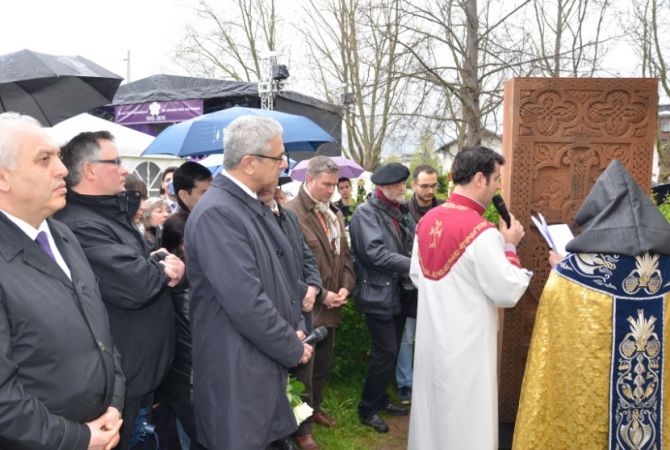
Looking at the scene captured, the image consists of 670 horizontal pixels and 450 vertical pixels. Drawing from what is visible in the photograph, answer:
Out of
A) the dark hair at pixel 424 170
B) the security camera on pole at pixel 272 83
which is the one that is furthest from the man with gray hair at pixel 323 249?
the security camera on pole at pixel 272 83

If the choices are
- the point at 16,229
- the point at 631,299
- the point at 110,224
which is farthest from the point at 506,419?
the point at 16,229

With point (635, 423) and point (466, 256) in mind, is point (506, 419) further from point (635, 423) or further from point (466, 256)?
point (466, 256)

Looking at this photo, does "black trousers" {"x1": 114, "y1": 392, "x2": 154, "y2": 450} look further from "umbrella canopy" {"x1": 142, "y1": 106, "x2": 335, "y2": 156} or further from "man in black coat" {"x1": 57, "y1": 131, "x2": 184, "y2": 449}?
"umbrella canopy" {"x1": 142, "y1": 106, "x2": 335, "y2": 156}

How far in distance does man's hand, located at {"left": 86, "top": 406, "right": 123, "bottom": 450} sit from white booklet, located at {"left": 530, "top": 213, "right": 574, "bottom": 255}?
252 centimetres

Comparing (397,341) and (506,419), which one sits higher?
(397,341)

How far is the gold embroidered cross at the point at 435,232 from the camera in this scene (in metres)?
3.33

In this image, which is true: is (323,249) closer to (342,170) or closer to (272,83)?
(342,170)

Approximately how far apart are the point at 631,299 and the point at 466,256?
0.87 metres

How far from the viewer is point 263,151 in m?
2.71

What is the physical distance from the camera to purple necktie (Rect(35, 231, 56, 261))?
2.05 metres

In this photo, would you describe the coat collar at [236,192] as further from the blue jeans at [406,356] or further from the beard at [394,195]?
the blue jeans at [406,356]

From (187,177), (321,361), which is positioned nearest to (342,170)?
(321,361)

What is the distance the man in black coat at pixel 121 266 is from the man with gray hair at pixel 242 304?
0.23 m

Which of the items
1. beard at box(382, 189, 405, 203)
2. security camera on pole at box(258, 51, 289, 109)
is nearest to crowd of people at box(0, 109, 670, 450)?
beard at box(382, 189, 405, 203)
